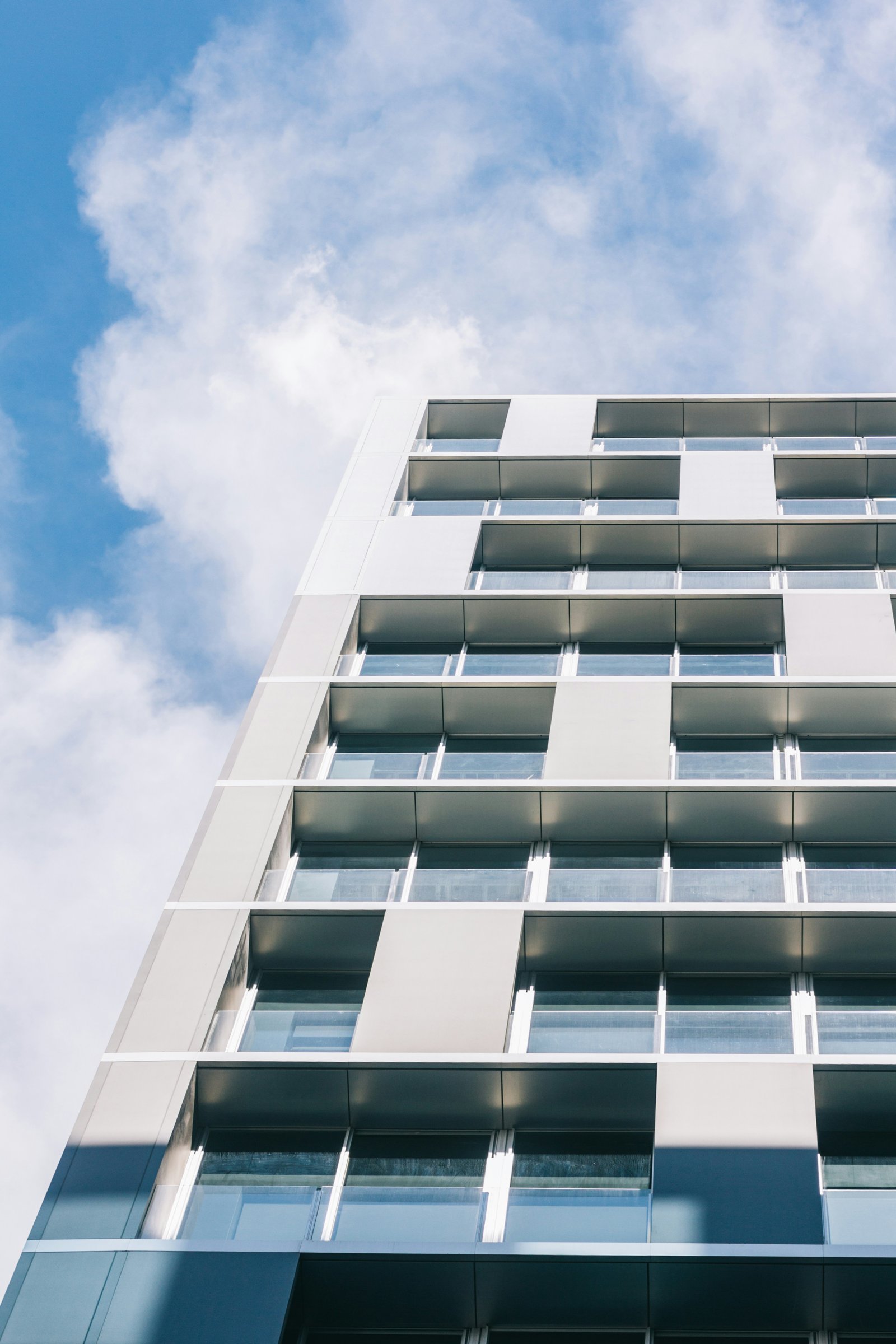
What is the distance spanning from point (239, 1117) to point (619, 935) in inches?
211

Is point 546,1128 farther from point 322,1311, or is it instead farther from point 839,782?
point 839,782

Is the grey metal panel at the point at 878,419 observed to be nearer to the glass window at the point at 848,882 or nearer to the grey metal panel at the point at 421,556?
the grey metal panel at the point at 421,556

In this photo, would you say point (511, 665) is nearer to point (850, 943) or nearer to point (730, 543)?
point (730, 543)

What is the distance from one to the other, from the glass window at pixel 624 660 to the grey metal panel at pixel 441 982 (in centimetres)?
691

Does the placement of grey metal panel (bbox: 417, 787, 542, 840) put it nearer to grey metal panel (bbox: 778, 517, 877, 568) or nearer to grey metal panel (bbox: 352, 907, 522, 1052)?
grey metal panel (bbox: 352, 907, 522, 1052)

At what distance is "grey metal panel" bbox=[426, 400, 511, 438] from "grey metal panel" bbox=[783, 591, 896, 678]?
1051 cm

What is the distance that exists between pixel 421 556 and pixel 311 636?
10.8 ft

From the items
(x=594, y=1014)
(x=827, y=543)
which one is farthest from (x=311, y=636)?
(x=827, y=543)

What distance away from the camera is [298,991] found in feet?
61.0

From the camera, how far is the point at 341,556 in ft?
88.2

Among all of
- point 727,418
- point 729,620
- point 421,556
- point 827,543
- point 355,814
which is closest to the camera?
point 355,814

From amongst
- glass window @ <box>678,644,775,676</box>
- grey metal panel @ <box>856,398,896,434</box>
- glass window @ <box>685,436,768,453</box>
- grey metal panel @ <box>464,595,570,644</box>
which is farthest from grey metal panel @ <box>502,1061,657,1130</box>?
grey metal panel @ <box>856,398,896,434</box>

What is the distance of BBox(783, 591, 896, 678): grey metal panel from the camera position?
22.9m

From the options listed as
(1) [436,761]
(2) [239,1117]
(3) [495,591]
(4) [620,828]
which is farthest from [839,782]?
(2) [239,1117]
